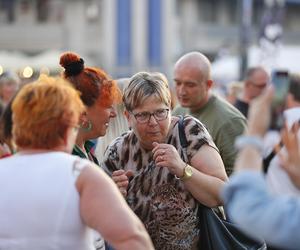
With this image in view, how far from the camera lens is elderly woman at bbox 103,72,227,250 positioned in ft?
13.5

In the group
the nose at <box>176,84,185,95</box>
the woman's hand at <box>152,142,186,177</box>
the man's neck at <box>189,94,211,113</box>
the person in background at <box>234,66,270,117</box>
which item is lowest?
the person in background at <box>234,66,270,117</box>

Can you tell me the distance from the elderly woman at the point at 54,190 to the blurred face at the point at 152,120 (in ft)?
3.55

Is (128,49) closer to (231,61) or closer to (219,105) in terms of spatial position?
(231,61)

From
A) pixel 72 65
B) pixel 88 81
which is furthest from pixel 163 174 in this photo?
pixel 72 65

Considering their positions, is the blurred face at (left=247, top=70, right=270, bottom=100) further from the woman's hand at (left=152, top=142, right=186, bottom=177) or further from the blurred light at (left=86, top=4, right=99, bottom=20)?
the blurred light at (left=86, top=4, right=99, bottom=20)

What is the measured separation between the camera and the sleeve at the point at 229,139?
18.1ft

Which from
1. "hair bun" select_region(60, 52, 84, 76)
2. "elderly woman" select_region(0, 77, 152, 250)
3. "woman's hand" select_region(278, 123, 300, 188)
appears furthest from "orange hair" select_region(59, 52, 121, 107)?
"woman's hand" select_region(278, 123, 300, 188)

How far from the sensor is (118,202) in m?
2.92

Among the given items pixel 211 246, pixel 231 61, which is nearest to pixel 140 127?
pixel 211 246

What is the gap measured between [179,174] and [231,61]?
23834 millimetres

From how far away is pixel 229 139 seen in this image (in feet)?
18.5

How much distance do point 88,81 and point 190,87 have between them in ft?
7.12

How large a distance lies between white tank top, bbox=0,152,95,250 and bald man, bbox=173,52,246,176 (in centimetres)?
264

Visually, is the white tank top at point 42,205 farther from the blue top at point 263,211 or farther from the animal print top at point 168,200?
the animal print top at point 168,200
